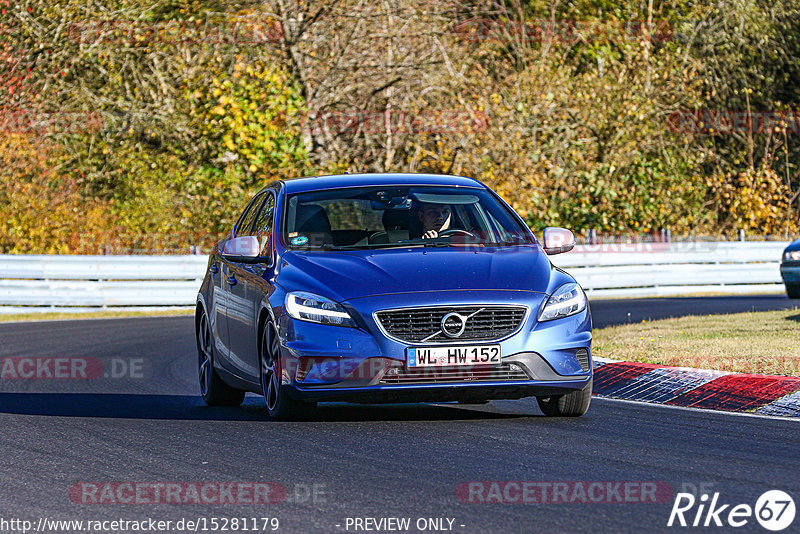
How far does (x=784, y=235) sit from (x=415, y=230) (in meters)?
28.7

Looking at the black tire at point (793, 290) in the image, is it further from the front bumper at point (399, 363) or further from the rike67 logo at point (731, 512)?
the rike67 logo at point (731, 512)

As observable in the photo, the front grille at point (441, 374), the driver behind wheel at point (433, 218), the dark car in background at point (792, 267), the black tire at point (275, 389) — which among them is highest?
the driver behind wheel at point (433, 218)

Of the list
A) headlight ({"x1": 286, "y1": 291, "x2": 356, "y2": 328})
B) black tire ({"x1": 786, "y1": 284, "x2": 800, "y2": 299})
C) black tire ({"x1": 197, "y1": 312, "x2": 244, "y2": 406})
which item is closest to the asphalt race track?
black tire ({"x1": 197, "y1": 312, "x2": 244, "y2": 406})

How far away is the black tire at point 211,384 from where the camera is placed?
11.1 meters

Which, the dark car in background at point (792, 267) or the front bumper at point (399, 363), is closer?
the front bumper at point (399, 363)

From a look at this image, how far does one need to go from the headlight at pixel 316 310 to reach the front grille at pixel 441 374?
39 cm

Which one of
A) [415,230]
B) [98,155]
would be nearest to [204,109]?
[98,155]

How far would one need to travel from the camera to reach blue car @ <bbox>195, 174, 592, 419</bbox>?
878 centimetres

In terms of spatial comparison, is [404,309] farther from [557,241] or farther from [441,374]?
[557,241]

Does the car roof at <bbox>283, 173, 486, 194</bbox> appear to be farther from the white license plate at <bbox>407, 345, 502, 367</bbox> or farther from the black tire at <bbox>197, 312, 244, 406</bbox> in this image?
the white license plate at <bbox>407, 345, 502, 367</bbox>

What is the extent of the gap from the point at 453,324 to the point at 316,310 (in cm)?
86

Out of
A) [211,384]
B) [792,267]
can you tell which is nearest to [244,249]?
[211,384]

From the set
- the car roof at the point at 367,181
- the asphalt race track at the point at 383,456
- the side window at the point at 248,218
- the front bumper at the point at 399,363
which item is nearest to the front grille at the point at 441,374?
the front bumper at the point at 399,363

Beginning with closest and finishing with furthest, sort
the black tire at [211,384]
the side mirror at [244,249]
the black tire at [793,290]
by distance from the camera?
1. the side mirror at [244,249]
2. the black tire at [211,384]
3. the black tire at [793,290]
